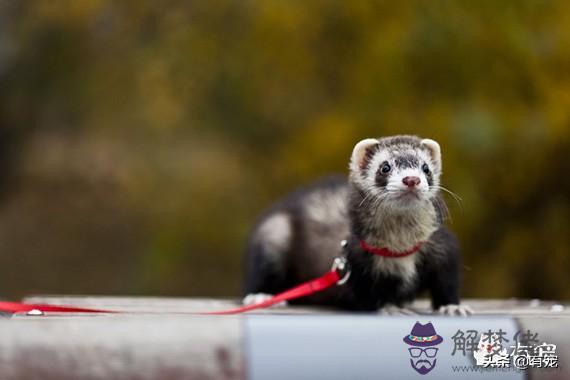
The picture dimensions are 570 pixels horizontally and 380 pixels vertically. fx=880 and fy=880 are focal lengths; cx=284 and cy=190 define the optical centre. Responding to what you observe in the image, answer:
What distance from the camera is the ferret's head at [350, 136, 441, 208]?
6.63 feet

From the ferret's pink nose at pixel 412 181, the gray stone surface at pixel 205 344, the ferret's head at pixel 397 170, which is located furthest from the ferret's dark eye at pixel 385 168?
the gray stone surface at pixel 205 344

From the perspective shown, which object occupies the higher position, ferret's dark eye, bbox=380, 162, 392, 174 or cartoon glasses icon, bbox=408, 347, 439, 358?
ferret's dark eye, bbox=380, 162, 392, 174

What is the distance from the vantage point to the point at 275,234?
2721 mm

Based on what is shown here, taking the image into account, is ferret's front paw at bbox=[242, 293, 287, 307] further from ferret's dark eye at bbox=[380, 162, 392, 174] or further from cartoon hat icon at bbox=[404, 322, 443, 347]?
cartoon hat icon at bbox=[404, 322, 443, 347]

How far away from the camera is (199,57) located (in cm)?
508

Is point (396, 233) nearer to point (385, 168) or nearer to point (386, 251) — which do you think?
point (386, 251)

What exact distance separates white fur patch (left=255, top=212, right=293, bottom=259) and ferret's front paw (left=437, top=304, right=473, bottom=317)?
2.02ft

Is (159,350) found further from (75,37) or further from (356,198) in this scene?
(75,37)

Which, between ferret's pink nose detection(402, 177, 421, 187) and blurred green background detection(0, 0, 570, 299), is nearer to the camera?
ferret's pink nose detection(402, 177, 421, 187)

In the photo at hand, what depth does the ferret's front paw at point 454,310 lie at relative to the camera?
7.07 ft

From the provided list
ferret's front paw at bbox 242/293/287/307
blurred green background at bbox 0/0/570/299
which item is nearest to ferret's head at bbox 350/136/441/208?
ferret's front paw at bbox 242/293/287/307

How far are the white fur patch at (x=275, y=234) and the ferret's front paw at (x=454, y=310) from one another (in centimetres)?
62

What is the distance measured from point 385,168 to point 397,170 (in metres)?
0.05

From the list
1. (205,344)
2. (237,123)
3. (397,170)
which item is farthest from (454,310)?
(237,123)
